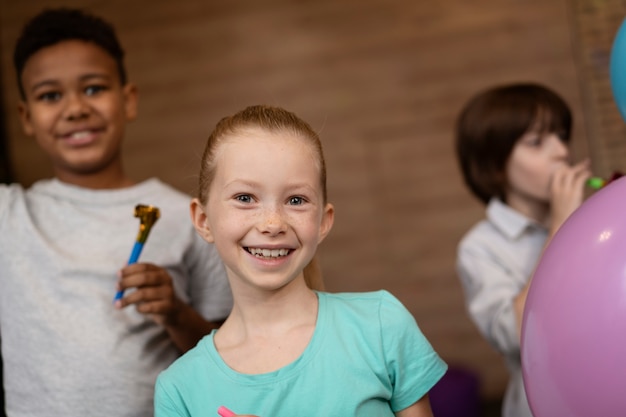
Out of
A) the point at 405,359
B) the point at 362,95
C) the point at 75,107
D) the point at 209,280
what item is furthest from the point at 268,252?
the point at 362,95

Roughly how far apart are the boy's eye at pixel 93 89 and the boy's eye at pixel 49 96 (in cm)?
6

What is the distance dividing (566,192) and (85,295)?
1.07 m

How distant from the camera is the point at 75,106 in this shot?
67.0 inches

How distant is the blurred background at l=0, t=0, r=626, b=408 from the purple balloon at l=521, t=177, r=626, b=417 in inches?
101

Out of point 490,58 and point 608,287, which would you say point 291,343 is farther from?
point 490,58

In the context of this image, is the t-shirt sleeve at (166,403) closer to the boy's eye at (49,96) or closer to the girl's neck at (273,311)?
the girl's neck at (273,311)

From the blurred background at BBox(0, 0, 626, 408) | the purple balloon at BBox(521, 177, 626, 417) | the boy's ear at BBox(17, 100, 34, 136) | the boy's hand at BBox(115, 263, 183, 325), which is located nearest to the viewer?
the purple balloon at BBox(521, 177, 626, 417)

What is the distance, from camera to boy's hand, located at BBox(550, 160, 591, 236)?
74.5 inches

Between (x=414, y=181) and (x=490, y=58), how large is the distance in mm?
648

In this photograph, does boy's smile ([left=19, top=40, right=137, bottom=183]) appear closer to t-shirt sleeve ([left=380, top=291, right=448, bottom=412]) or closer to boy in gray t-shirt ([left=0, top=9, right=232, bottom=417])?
boy in gray t-shirt ([left=0, top=9, right=232, bottom=417])

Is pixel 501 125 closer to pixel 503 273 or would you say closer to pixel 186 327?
pixel 503 273

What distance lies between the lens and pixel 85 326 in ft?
5.31

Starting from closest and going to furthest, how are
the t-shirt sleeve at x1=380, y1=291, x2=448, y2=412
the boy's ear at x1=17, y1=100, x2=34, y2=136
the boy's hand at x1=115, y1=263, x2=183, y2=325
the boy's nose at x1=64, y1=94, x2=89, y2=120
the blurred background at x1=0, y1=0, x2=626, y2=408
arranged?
the t-shirt sleeve at x1=380, y1=291, x2=448, y2=412
the boy's hand at x1=115, y1=263, x2=183, y2=325
the boy's nose at x1=64, y1=94, x2=89, y2=120
the boy's ear at x1=17, y1=100, x2=34, y2=136
the blurred background at x1=0, y1=0, x2=626, y2=408

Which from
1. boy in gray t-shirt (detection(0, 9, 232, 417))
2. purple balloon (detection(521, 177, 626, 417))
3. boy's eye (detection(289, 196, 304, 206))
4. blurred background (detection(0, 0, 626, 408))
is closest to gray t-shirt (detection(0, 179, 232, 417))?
boy in gray t-shirt (detection(0, 9, 232, 417))
